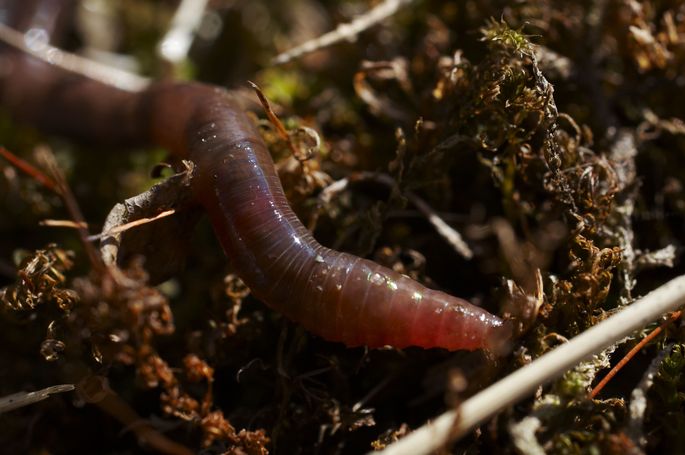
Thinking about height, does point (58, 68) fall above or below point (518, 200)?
below

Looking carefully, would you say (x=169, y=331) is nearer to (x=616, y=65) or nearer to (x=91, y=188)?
(x=91, y=188)

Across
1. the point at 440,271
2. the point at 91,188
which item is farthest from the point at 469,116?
the point at 91,188

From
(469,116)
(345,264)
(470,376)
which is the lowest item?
(470,376)

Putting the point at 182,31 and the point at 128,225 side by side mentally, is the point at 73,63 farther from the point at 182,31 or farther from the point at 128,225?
the point at 128,225

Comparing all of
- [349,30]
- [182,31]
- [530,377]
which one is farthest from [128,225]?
[182,31]

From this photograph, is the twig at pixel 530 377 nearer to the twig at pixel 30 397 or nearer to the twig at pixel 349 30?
the twig at pixel 30 397

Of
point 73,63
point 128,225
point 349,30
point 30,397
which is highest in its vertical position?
point 349,30

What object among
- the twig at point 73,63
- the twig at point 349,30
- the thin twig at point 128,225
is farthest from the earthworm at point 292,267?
the twig at point 73,63
